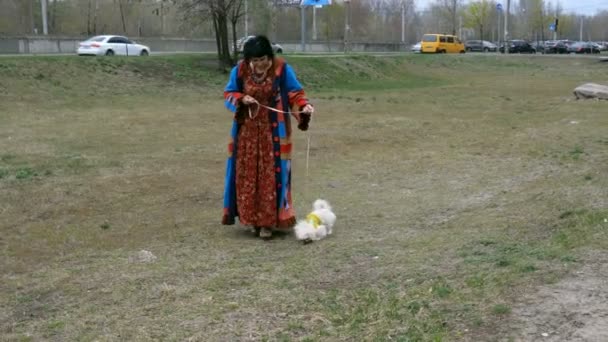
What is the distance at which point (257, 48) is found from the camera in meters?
5.60

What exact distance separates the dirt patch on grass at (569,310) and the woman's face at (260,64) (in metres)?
2.99

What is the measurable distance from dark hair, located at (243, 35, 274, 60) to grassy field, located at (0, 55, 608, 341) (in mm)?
1553

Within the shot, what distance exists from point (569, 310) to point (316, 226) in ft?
8.35

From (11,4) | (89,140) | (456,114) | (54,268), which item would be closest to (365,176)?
(54,268)

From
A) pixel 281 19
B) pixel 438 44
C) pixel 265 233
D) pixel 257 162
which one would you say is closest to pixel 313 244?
pixel 265 233

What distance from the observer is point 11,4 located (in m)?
52.8

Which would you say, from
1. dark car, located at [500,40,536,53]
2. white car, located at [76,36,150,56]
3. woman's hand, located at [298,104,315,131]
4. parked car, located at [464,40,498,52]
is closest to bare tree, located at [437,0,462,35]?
parked car, located at [464,40,498,52]

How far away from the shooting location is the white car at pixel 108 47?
30.5 metres

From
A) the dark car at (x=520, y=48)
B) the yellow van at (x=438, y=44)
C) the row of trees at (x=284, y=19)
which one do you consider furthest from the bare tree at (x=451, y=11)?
the yellow van at (x=438, y=44)

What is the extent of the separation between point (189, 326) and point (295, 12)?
218ft

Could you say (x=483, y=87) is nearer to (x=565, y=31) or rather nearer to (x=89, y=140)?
(x=89, y=140)

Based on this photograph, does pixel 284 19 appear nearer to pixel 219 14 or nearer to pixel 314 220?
pixel 219 14

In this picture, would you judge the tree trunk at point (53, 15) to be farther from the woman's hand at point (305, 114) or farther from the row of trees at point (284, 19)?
the woman's hand at point (305, 114)

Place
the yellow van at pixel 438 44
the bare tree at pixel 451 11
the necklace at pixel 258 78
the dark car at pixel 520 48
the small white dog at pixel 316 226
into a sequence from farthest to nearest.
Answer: the bare tree at pixel 451 11, the dark car at pixel 520 48, the yellow van at pixel 438 44, the necklace at pixel 258 78, the small white dog at pixel 316 226
